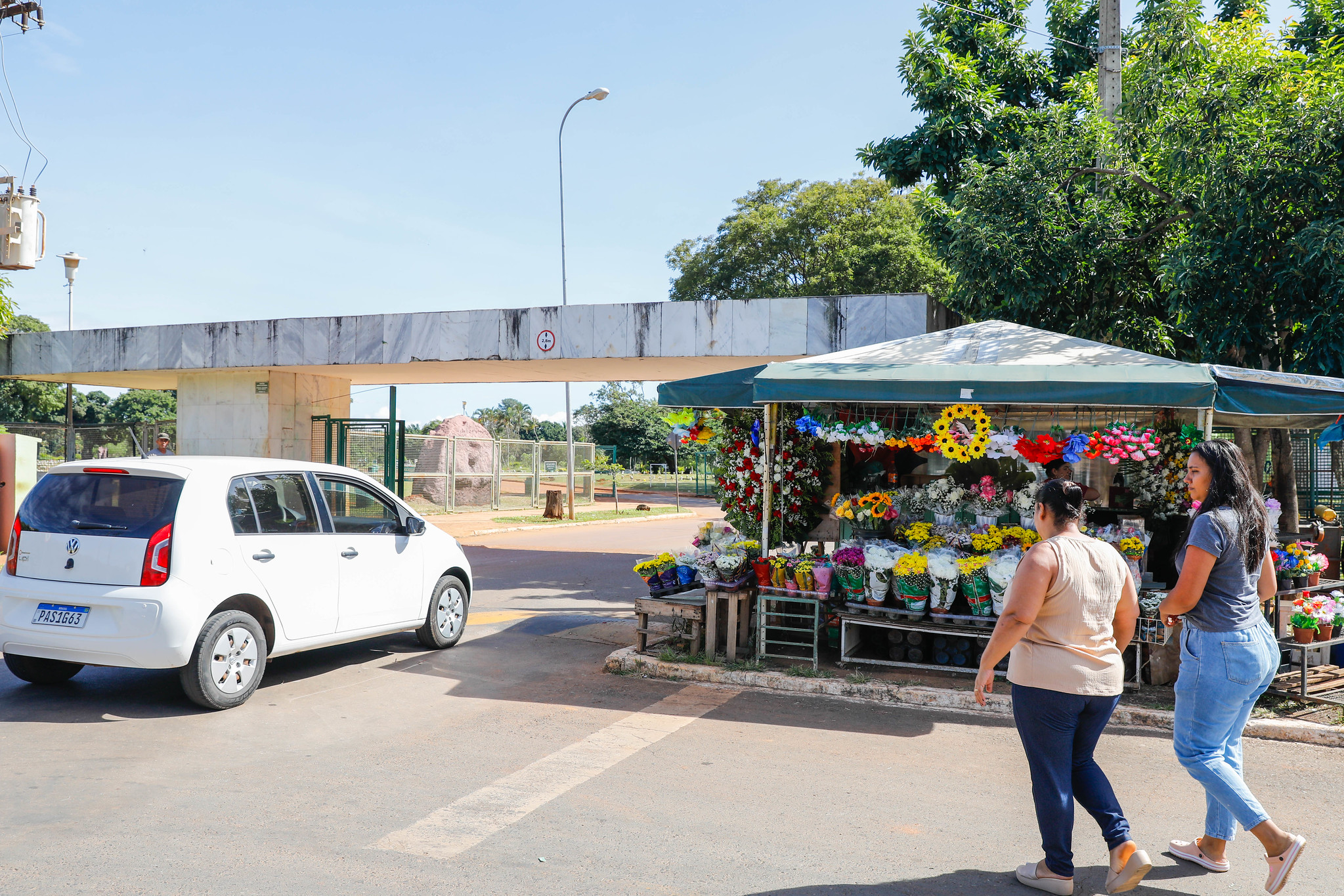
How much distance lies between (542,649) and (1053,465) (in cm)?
476

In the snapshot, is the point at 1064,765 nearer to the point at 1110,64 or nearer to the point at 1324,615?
the point at 1324,615

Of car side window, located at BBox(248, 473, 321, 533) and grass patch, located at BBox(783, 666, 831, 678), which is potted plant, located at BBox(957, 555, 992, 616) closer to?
grass patch, located at BBox(783, 666, 831, 678)

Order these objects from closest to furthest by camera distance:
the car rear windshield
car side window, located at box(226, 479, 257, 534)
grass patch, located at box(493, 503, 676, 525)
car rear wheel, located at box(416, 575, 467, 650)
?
the car rear windshield → car side window, located at box(226, 479, 257, 534) → car rear wheel, located at box(416, 575, 467, 650) → grass patch, located at box(493, 503, 676, 525)

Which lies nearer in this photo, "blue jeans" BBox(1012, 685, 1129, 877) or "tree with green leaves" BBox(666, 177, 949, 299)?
"blue jeans" BBox(1012, 685, 1129, 877)

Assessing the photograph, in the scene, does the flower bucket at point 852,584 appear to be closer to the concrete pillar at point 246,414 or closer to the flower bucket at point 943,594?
the flower bucket at point 943,594

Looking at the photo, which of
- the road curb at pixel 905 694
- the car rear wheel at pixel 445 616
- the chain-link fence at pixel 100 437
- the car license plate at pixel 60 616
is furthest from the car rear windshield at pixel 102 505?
the chain-link fence at pixel 100 437

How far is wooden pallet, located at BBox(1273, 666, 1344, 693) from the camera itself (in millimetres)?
6785

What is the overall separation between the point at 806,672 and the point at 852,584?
795mm

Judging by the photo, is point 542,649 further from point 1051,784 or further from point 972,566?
point 1051,784

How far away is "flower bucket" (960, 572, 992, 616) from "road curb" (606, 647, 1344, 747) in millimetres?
641

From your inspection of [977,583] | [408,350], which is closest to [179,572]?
[977,583]

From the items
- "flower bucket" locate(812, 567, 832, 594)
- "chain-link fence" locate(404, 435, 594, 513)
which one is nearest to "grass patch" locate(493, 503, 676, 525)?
"chain-link fence" locate(404, 435, 594, 513)

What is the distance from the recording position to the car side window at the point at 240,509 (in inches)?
253

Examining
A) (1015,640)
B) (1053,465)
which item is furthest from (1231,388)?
(1015,640)
